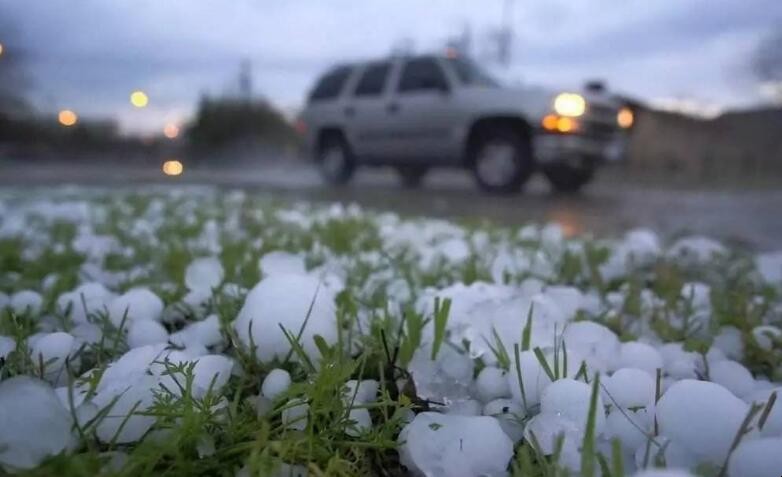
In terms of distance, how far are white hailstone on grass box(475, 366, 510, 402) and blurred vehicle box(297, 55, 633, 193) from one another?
491 centimetres

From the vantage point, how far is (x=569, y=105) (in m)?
5.79

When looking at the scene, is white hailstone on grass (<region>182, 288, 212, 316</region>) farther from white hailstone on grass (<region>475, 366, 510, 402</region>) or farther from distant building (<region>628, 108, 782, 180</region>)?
distant building (<region>628, 108, 782, 180</region>)

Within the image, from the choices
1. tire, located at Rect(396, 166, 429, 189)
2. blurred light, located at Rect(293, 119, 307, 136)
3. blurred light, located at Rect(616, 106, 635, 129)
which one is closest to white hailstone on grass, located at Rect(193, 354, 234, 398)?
blurred light, located at Rect(616, 106, 635, 129)

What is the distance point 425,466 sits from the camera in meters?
0.70

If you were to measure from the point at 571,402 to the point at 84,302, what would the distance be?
84 cm

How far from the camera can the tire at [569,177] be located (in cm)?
607

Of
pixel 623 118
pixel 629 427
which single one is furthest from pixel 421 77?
pixel 629 427

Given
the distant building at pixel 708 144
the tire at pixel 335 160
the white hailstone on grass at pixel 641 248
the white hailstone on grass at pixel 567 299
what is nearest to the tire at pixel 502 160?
the tire at pixel 335 160

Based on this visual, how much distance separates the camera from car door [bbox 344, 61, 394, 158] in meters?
7.12

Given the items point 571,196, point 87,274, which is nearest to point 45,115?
point 571,196

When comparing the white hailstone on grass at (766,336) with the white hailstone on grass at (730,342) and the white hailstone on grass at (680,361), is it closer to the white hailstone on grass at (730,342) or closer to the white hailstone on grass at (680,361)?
the white hailstone on grass at (730,342)

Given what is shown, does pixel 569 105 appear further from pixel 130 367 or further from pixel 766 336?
pixel 130 367

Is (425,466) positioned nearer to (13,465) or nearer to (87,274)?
(13,465)

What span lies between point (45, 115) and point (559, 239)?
20.8 ft
